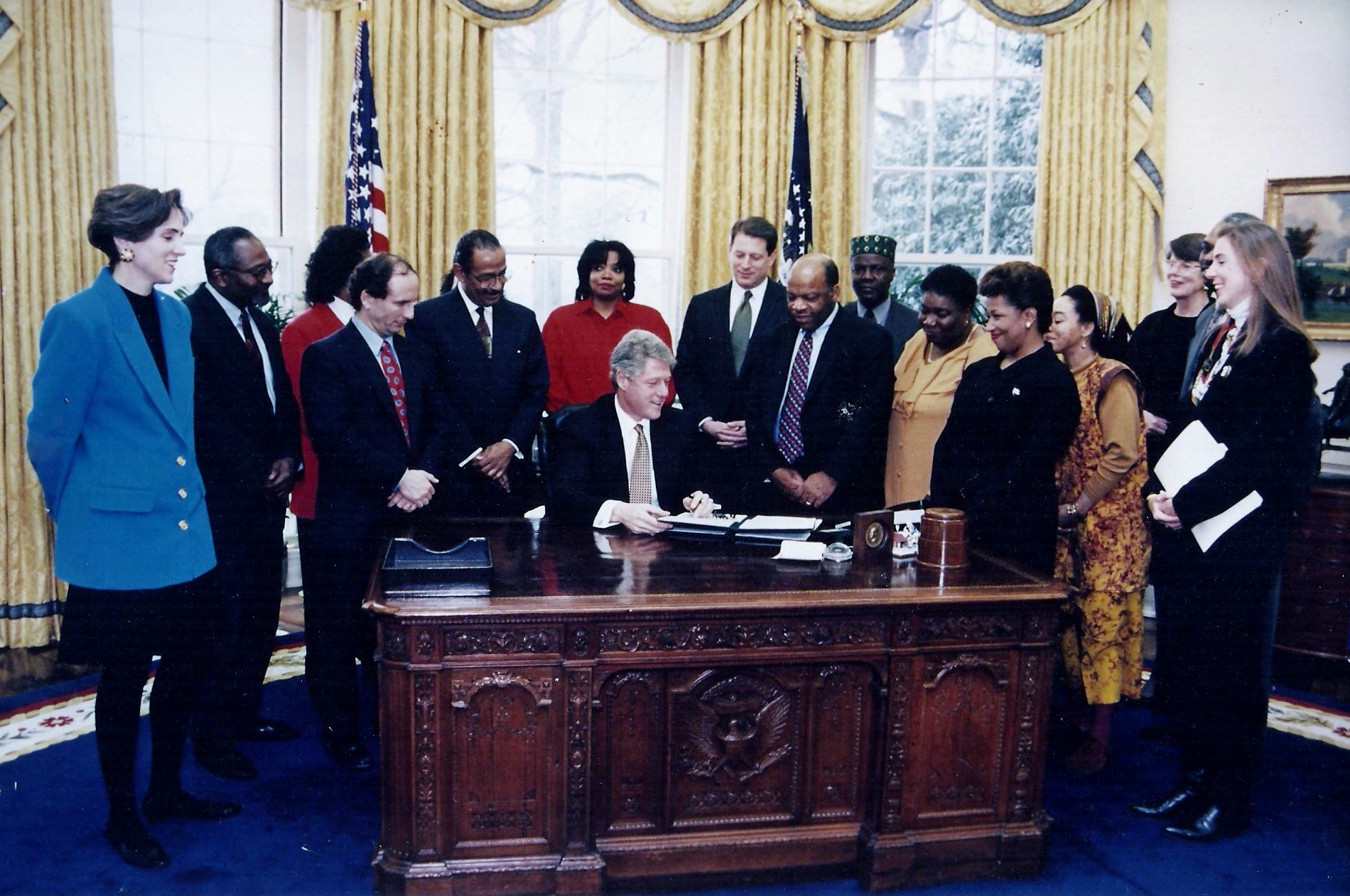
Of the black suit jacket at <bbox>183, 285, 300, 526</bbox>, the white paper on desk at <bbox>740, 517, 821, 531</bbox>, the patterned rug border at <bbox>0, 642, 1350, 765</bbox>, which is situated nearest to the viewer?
the white paper on desk at <bbox>740, 517, 821, 531</bbox>

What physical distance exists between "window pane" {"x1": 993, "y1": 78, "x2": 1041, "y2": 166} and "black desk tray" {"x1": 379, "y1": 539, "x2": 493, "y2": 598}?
465cm

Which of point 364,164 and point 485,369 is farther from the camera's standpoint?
point 364,164

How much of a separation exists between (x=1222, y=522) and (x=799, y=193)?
320 cm

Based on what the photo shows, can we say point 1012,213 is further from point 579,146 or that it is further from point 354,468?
point 354,468

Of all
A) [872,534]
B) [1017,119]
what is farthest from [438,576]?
[1017,119]

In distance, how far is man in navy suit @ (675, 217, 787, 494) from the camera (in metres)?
4.32

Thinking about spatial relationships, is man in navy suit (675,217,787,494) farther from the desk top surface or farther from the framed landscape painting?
the framed landscape painting

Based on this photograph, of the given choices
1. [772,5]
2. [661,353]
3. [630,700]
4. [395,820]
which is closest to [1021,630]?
[630,700]

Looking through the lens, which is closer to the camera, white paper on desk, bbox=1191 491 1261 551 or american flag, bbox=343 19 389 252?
white paper on desk, bbox=1191 491 1261 551

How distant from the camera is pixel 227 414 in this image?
3.32 m

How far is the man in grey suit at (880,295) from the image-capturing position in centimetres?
465

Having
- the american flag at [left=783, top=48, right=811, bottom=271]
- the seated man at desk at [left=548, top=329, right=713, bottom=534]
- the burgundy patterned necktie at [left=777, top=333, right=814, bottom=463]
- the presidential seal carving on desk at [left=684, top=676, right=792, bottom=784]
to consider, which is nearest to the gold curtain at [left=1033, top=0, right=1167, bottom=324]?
the american flag at [left=783, top=48, right=811, bottom=271]

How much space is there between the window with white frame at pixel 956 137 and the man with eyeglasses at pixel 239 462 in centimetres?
376

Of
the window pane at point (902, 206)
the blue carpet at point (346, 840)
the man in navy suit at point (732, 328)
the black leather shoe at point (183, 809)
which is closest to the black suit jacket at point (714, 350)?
the man in navy suit at point (732, 328)
